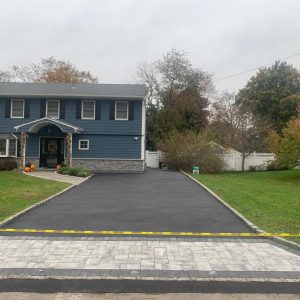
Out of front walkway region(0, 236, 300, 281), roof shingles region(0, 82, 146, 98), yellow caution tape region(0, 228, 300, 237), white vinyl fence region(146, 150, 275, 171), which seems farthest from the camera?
white vinyl fence region(146, 150, 275, 171)

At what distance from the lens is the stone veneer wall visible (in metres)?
28.1

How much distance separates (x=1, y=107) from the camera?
28.4m

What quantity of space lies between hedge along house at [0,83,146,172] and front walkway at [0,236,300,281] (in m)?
20.2

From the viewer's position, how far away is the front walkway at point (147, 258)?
5996mm

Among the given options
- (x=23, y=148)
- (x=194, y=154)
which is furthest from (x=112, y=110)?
(x=194, y=154)

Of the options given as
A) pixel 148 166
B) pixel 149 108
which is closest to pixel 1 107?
pixel 148 166

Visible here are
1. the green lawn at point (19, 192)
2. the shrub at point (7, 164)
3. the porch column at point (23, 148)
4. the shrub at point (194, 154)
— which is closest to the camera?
the green lawn at point (19, 192)

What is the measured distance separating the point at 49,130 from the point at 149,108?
18.5 meters

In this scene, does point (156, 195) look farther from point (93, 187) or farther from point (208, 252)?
point (208, 252)

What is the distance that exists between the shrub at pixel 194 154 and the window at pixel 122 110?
4608 mm

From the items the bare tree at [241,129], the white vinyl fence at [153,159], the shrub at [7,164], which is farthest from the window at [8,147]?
the bare tree at [241,129]

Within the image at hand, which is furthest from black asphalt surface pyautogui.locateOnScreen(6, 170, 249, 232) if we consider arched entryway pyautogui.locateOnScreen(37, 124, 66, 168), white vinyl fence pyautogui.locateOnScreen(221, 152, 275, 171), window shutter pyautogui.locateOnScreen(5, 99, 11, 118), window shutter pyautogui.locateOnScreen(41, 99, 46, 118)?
white vinyl fence pyautogui.locateOnScreen(221, 152, 275, 171)

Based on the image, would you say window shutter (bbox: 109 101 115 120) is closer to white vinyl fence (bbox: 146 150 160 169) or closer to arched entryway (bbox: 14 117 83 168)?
arched entryway (bbox: 14 117 83 168)

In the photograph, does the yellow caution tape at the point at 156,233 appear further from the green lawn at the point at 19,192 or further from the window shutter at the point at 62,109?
the window shutter at the point at 62,109
